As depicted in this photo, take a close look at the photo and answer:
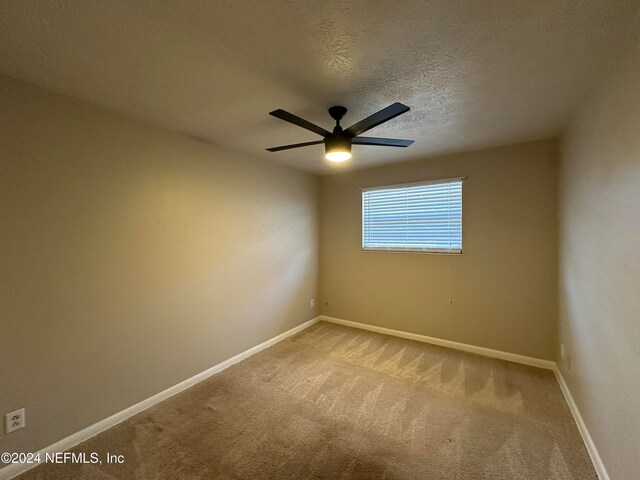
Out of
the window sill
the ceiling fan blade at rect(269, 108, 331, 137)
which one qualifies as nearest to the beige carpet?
the window sill

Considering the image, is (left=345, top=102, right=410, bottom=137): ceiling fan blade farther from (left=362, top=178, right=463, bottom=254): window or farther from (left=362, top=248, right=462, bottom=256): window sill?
(left=362, top=248, right=462, bottom=256): window sill

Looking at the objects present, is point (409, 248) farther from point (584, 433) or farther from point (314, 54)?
point (314, 54)

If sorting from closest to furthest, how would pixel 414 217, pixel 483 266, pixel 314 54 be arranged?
pixel 314 54, pixel 483 266, pixel 414 217

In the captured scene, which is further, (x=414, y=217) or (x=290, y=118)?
(x=414, y=217)

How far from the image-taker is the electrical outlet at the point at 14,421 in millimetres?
1619

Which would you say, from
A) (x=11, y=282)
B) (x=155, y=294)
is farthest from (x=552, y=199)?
(x=11, y=282)

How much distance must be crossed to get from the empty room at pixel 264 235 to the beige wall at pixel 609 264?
0.02m

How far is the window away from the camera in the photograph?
133 inches

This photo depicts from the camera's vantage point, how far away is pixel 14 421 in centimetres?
165

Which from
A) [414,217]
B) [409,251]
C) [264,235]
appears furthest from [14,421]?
[414,217]

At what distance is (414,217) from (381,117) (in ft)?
7.43

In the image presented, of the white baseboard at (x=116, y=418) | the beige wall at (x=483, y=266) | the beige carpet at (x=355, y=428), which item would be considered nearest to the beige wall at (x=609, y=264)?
the beige carpet at (x=355, y=428)

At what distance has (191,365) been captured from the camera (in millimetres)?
2637

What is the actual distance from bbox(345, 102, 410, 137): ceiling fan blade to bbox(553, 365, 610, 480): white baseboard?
2334 millimetres
